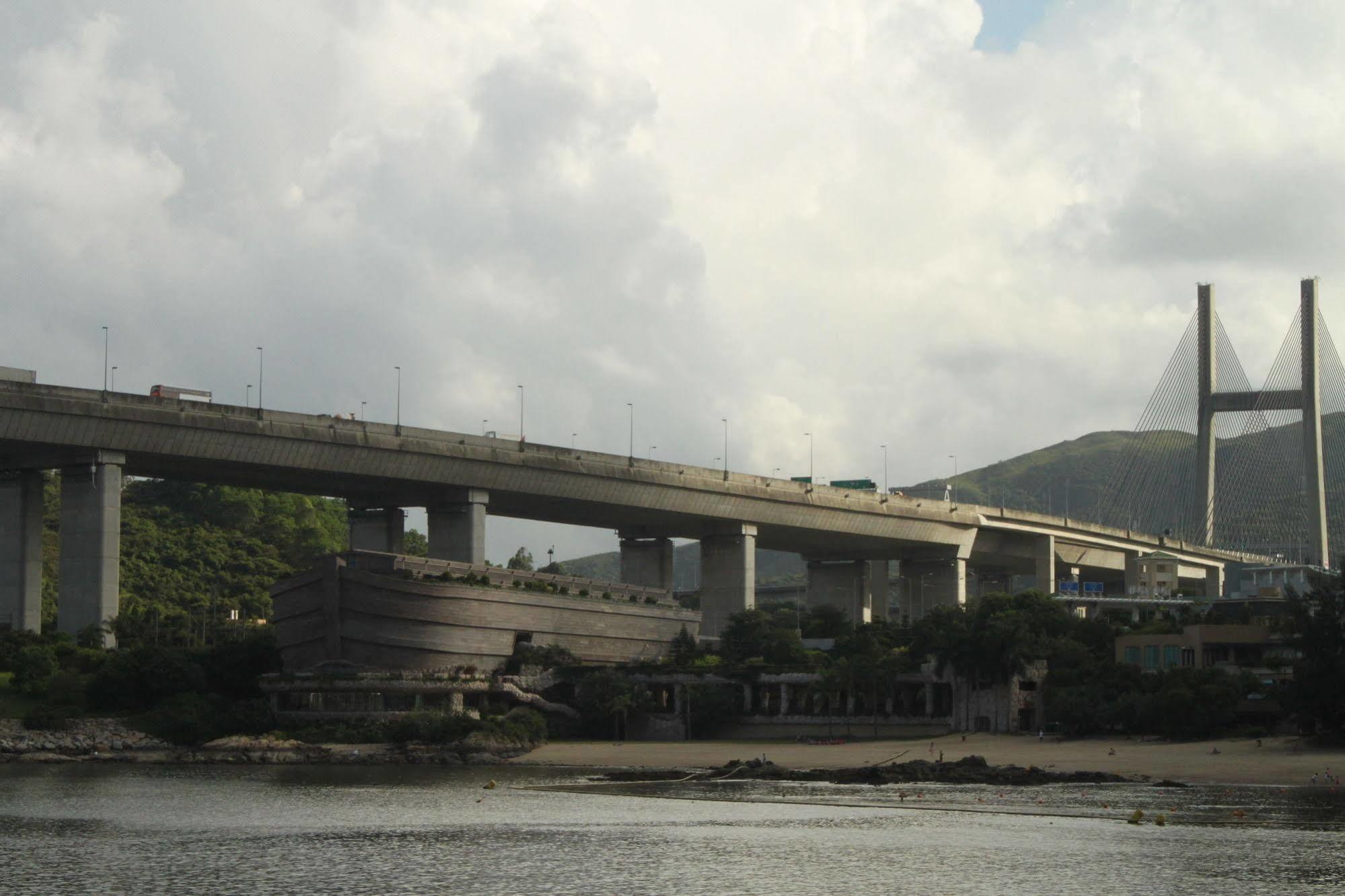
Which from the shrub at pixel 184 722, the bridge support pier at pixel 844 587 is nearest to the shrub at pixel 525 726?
the shrub at pixel 184 722

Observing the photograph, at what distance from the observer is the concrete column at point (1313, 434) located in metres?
168

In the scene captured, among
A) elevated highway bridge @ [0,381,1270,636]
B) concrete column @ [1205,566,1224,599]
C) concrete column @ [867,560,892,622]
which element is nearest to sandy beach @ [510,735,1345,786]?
elevated highway bridge @ [0,381,1270,636]

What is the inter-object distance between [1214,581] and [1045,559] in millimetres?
19605

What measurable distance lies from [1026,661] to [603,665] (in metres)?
30.9

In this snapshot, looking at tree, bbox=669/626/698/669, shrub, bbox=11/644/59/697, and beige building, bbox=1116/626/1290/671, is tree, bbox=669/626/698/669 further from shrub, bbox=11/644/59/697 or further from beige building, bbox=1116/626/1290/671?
shrub, bbox=11/644/59/697

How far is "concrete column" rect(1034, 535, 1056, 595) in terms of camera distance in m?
185

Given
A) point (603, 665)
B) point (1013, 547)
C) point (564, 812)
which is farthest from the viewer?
point (1013, 547)

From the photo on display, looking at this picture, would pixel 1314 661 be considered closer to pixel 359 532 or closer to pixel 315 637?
pixel 315 637

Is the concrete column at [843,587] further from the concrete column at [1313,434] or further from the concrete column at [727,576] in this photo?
the concrete column at [1313,434]

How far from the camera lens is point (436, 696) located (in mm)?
114625

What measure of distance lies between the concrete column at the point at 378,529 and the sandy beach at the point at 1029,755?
3197 centimetres

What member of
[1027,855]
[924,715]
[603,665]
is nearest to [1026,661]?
[924,715]

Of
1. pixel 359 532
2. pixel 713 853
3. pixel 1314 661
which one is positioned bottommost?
pixel 713 853

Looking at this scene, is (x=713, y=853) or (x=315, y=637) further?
(x=315, y=637)
